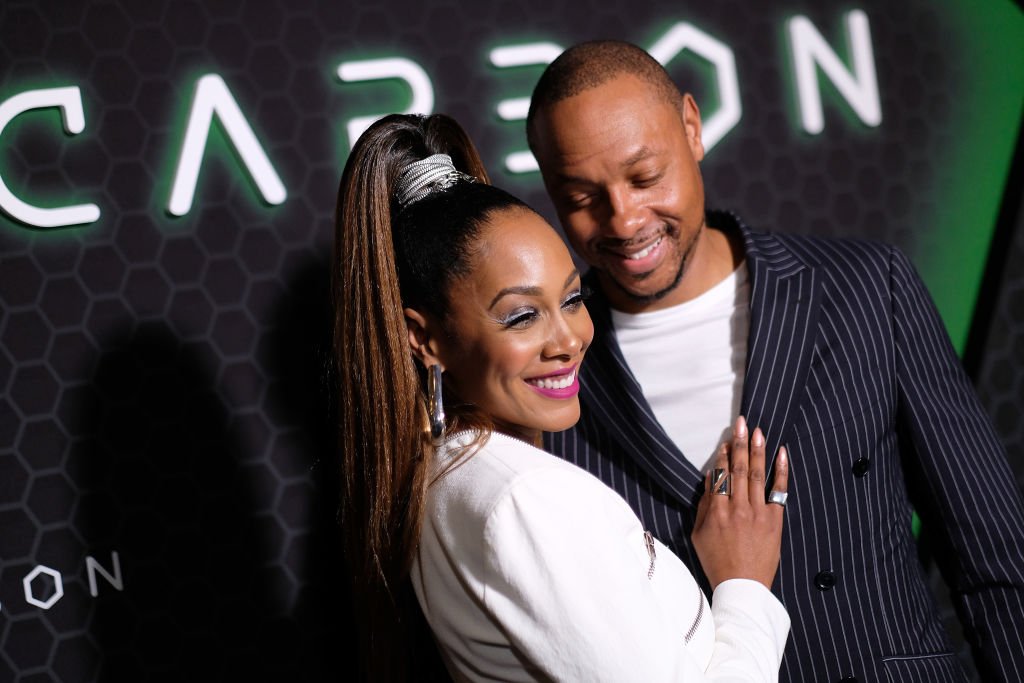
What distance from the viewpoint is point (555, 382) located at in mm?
1656

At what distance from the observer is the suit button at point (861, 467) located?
1.97 metres

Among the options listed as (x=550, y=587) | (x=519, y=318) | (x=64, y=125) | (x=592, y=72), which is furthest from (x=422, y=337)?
(x=64, y=125)

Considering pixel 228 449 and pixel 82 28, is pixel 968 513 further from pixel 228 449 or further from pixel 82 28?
pixel 82 28

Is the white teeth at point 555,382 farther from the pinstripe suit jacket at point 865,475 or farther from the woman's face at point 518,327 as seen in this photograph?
the pinstripe suit jacket at point 865,475

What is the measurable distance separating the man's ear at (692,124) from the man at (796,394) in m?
0.07

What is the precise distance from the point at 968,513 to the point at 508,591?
1.04 meters

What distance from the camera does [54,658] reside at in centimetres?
248

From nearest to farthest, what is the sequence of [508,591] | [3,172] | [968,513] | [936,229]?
[508,591] < [968,513] < [3,172] < [936,229]

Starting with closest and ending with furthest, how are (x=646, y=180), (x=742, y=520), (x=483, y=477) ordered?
(x=483, y=477) → (x=742, y=520) → (x=646, y=180)

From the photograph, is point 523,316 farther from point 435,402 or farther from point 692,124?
point 692,124

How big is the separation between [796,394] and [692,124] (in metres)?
0.68

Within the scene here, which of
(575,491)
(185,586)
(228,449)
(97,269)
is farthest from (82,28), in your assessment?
(575,491)

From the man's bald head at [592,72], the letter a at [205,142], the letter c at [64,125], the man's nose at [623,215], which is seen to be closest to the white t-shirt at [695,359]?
the man's nose at [623,215]

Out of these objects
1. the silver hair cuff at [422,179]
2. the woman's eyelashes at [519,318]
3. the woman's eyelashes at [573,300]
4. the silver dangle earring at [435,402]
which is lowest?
the silver dangle earring at [435,402]
